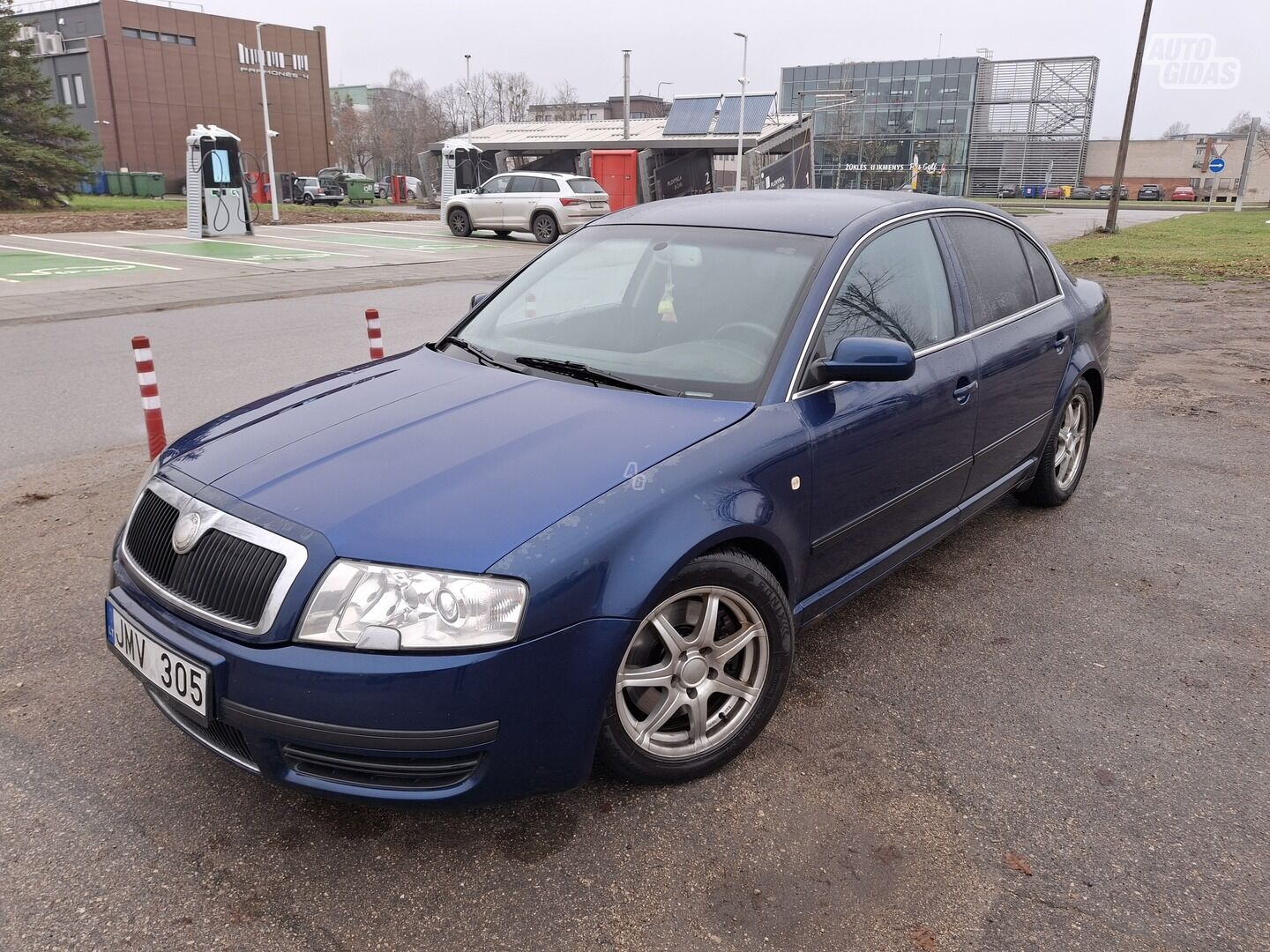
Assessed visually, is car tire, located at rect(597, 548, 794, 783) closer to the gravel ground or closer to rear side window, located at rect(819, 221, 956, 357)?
the gravel ground

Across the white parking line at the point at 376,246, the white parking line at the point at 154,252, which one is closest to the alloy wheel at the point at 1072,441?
the white parking line at the point at 154,252

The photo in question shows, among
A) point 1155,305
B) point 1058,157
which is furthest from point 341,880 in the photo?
point 1058,157

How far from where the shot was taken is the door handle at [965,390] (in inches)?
144

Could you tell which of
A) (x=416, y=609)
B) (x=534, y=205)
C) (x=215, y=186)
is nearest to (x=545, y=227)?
(x=534, y=205)

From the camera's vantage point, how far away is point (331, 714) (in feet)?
7.21

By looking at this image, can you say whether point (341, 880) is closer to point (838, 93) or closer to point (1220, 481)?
point (1220, 481)

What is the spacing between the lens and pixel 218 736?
2406 millimetres

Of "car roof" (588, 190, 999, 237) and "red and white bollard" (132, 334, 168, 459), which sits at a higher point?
"car roof" (588, 190, 999, 237)

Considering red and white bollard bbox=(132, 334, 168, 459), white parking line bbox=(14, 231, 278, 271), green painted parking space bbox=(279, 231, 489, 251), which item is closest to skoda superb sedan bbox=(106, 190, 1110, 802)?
red and white bollard bbox=(132, 334, 168, 459)

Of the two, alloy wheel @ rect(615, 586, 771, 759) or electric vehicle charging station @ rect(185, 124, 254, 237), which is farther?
electric vehicle charging station @ rect(185, 124, 254, 237)

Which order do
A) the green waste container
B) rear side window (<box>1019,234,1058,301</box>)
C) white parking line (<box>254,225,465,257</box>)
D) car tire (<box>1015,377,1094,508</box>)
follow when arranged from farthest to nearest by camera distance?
the green waste container → white parking line (<box>254,225,465,257</box>) → car tire (<box>1015,377,1094,508</box>) → rear side window (<box>1019,234,1058,301</box>)

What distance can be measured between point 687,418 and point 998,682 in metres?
1.55

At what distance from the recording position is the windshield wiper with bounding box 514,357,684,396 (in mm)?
3061

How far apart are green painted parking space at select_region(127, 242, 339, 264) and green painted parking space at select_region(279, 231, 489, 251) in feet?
6.71
